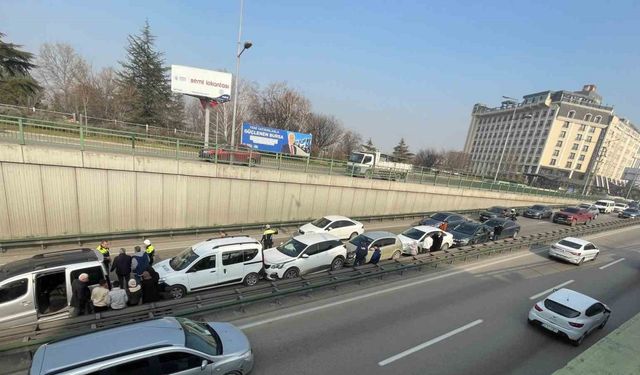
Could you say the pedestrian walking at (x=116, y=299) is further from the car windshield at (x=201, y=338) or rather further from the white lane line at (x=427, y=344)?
the white lane line at (x=427, y=344)

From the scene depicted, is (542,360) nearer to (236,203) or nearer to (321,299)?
(321,299)

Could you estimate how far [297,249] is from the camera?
1208 centimetres

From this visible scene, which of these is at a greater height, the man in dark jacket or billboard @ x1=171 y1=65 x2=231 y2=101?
billboard @ x1=171 y1=65 x2=231 y2=101

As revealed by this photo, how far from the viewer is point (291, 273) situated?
38.0 feet

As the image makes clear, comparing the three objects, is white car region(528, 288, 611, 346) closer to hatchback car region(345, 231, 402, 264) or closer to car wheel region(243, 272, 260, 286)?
hatchback car region(345, 231, 402, 264)

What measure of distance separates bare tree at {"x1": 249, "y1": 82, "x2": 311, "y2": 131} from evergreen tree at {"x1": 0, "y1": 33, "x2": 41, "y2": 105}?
28429mm

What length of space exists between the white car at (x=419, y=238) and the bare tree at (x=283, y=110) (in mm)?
36018

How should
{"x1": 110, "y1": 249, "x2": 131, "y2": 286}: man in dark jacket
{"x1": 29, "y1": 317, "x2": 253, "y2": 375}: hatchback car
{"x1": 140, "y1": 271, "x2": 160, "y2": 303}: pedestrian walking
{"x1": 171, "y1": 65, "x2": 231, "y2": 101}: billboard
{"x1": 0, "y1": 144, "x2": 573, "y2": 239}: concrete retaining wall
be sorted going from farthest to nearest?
{"x1": 171, "y1": 65, "x2": 231, "y2": 101}: billboard
{"x1": 0, "y1": 144, "x2": 573, "y2": 239}: concrete retaining wall
{"x1": 110, "y1": 249, "x2": 131, "y2": 286}: man in dark jacket
{"x1": 140, "y1": 271, "x2": 160, "y2": 303}: pedestrian walking
{"x1": 29, "y1": 317, "x2": 253, "y2": 375}: hatchback car

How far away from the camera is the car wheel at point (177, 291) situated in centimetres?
969

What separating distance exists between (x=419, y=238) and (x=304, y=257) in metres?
6.88

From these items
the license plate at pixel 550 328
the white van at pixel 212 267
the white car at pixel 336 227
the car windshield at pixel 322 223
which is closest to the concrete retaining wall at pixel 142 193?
the car windshield at pixel 322 223

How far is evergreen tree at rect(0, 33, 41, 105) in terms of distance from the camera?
3231 centimetres

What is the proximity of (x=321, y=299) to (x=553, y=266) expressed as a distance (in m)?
13.6

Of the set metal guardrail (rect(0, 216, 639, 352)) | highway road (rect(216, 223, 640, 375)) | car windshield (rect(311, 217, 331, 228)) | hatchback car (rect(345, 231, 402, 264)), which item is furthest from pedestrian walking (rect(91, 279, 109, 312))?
car windshield (rect(311, 217, 331, 228))
